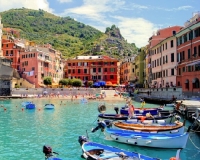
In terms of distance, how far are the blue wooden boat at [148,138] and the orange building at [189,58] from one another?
87.5ft

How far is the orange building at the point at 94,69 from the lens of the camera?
11331 centimetres

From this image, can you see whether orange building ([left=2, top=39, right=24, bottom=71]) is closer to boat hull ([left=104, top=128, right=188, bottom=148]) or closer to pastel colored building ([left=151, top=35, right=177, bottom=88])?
pastel colored building ([left=151, top=35, right=177, bottom=88])

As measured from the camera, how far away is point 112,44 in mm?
183750

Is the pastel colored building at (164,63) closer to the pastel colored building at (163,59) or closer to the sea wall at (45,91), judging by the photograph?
the pastel colored building at (163,59)

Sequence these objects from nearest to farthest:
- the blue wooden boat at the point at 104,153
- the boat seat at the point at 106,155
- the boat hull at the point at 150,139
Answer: the blue wooden boat at the point at 104,153
the boat seat at the point at 106,155
the boat hull at the point at 150,139

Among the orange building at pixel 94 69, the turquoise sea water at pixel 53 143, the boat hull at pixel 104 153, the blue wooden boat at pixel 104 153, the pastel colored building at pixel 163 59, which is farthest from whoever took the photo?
the orange building at pixel 94 69

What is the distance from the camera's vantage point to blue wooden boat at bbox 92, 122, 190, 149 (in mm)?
20484

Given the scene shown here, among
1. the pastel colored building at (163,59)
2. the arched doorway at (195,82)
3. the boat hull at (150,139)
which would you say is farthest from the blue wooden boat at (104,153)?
the pastel colored building at (163,59)

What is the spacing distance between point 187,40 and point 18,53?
2734 inches

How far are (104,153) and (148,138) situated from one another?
564cm

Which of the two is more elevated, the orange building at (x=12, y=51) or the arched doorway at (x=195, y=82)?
the orange building at (x=12, y=51)

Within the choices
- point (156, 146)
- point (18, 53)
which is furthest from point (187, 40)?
point (18, 53)

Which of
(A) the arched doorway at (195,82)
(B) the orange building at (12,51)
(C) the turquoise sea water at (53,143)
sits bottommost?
(C) the turquoise sea water at (53,143)

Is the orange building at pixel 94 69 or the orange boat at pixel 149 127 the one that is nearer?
the orange boat at pixel 149 127
